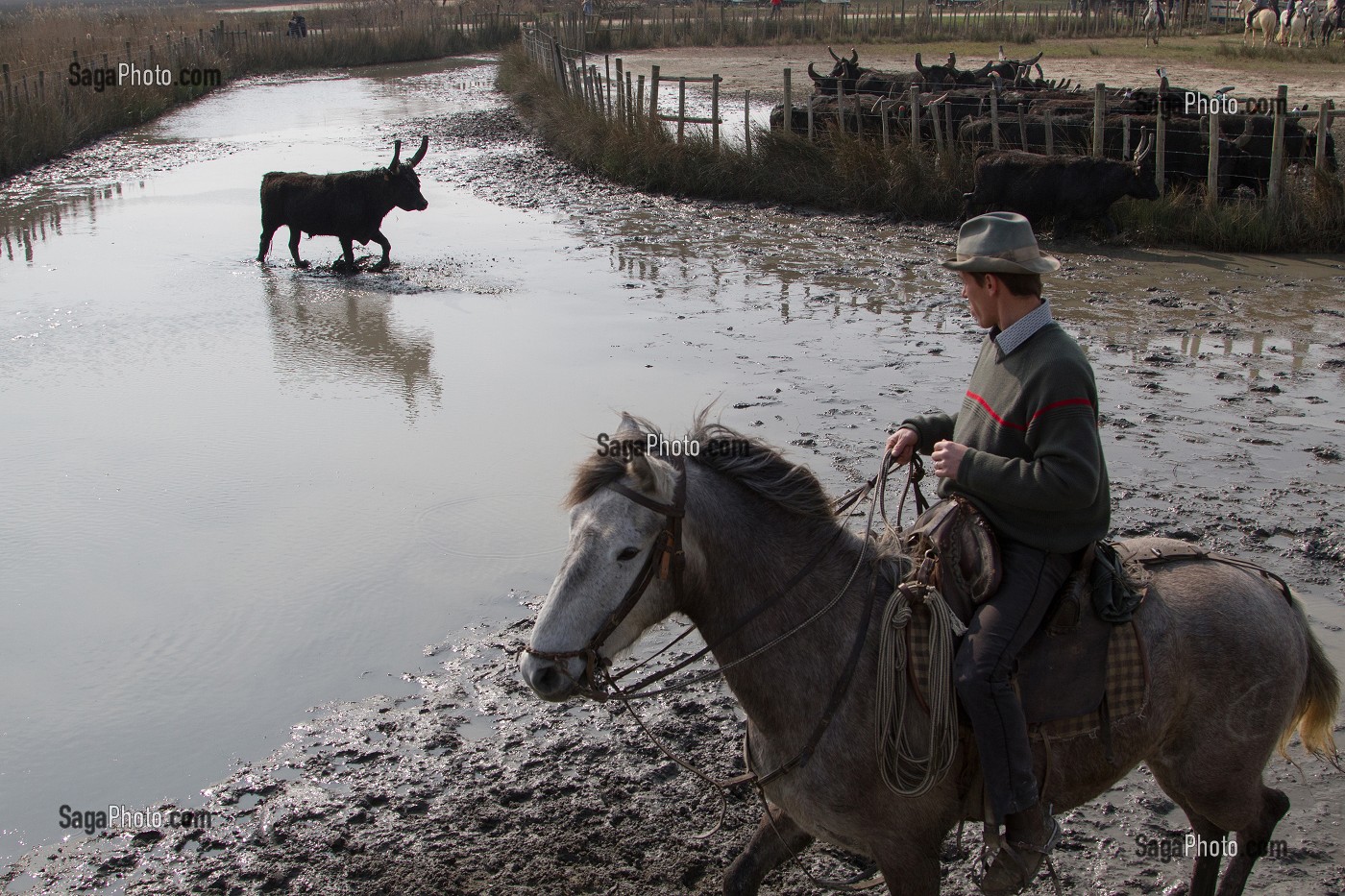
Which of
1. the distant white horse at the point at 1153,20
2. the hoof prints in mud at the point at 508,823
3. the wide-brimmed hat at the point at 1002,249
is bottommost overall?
the hoof prints in mud at the point at 508,823

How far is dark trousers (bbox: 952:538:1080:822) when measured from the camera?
293 centimetres

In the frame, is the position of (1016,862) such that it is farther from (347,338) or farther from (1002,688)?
(347,338)

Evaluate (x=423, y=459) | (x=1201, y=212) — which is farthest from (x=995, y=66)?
(x=423, y=459)

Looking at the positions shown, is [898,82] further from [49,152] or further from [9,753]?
[9,753]

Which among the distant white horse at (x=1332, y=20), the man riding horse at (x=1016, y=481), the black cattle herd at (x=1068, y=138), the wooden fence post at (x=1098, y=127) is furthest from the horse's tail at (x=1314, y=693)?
the distant white horse at (x=1332, y=20)

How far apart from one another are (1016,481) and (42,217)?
17741 mm

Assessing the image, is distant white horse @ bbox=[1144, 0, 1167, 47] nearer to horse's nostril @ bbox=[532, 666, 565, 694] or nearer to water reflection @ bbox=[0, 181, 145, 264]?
water reflection @ bbox=[0, 181, 145, 264]

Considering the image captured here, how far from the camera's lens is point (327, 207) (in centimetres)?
1402

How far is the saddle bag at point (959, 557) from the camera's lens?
3.07 metres

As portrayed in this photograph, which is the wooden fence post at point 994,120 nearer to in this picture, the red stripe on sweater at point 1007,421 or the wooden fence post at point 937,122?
the wooden fence post at point 937,122

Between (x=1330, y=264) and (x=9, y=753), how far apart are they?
1398 centimetres

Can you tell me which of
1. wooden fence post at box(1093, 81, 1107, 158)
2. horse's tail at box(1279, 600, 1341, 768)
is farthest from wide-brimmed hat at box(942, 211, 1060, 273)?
wooden fence post at box(1093, 81, 1107, 158)

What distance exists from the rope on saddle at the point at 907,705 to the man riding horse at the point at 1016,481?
0.06 m

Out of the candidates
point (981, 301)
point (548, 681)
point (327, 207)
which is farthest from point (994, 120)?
point (548, 681)
